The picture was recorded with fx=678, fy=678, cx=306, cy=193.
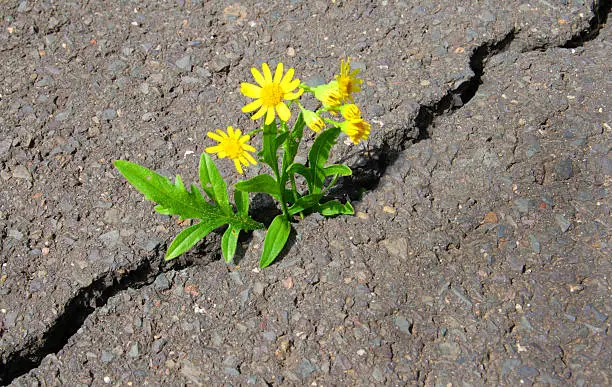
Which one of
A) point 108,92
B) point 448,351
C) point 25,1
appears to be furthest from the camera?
point 25,1

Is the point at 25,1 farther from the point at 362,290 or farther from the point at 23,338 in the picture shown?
the point at 362,290

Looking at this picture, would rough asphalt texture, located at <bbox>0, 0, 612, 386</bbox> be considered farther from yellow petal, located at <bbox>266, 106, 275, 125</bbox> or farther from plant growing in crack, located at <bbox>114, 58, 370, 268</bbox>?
yellow petal, located at <bbox>266, 106, 275, 125</bbox>

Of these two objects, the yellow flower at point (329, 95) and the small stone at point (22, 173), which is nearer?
the yellow flower at point (329, 95)

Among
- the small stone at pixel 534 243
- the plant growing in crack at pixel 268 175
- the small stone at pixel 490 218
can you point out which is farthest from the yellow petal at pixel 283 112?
the small stone at pixel 534 243

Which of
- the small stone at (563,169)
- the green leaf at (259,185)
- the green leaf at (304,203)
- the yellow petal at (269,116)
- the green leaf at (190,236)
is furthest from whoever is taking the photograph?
the small stone at (563,169)

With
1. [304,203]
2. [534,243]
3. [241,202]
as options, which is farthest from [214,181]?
[534,243]

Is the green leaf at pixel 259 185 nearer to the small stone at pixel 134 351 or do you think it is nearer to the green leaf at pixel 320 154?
the green leaf at pixel 320 154

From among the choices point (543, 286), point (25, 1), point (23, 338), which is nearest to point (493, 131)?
point (543, 286)
